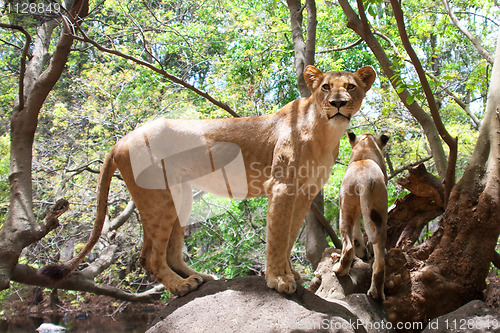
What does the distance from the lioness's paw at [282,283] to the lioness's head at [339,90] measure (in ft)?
4.73

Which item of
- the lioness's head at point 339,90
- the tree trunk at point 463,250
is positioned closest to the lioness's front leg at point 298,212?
the lioness's head at point 339,90

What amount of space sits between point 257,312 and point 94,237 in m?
1.70

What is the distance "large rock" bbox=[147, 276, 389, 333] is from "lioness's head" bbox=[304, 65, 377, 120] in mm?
1627

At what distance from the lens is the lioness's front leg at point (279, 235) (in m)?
3.73

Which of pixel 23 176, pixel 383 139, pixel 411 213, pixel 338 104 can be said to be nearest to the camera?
pixel 338 104

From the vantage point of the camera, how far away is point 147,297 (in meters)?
8.05

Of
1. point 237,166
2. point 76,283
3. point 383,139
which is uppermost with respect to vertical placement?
point 383,139

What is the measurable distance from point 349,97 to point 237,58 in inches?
313

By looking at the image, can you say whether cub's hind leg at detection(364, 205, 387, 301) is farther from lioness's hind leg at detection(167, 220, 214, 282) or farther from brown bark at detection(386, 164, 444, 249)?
lioness's hind leg at detection(167, 220, 214, 282)

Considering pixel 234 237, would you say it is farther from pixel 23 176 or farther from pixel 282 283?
pixel 282 283

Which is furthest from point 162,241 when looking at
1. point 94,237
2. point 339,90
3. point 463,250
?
point 463,250

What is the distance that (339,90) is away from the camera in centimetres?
378

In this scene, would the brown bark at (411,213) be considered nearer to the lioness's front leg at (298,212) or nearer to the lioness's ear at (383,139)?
the lioness's ear at (383,139)

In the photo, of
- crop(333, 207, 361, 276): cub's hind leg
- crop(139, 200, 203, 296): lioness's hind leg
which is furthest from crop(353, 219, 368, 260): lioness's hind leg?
crop(139, 200, 203, 296): lioness's hind leg
